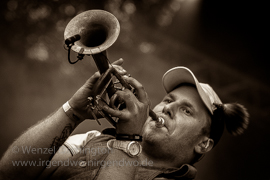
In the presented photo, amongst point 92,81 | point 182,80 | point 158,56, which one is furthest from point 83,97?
point 158,56

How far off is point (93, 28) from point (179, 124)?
126 cm

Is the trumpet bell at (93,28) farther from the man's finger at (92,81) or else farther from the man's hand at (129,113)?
the man's hand at (129,113)

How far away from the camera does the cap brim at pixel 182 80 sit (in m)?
2.70

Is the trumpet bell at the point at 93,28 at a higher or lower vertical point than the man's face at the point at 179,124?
higher

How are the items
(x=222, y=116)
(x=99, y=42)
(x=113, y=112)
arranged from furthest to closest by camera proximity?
1. (x=222, y=116)
2. (x=99, y=42)
3. (x=113, y=112)

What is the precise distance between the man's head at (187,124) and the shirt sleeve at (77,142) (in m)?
0.62

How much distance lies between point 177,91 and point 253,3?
263 cm

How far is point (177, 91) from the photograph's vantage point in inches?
114

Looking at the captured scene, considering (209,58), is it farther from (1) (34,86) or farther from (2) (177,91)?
(1) (34,86)

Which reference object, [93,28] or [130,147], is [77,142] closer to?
[130,147]

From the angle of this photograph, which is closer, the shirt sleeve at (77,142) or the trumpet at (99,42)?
the trumpet at (99,42)

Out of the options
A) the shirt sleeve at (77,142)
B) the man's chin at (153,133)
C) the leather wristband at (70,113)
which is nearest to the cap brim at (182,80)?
the man's chin at (153,133)

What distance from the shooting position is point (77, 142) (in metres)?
2.57

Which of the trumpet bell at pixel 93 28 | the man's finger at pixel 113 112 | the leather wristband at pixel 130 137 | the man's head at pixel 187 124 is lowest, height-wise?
the man's head at pixel 187 124
